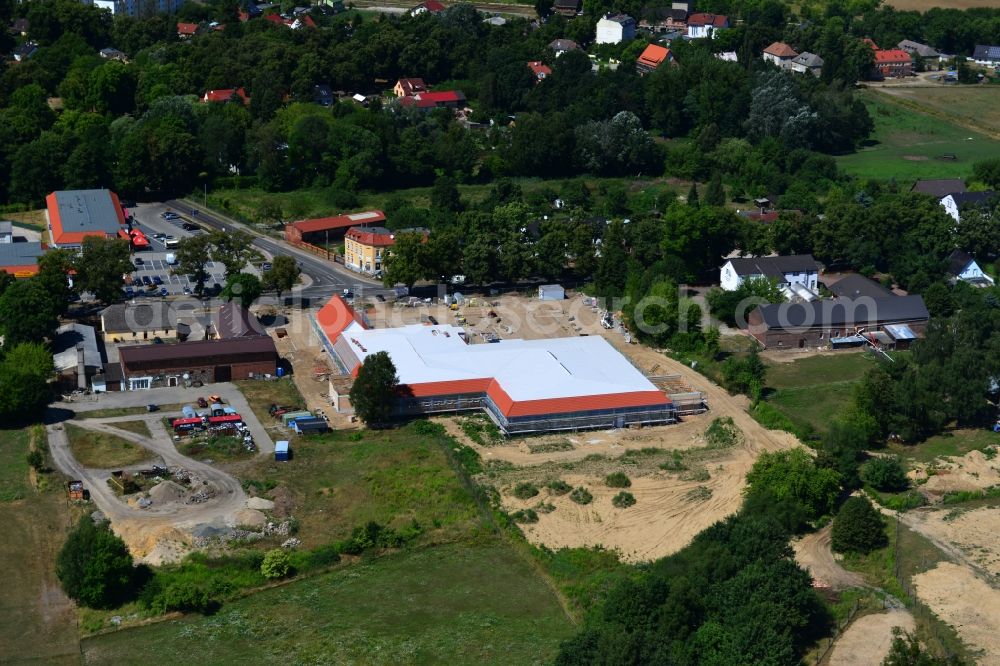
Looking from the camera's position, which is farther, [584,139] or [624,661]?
[584,139]

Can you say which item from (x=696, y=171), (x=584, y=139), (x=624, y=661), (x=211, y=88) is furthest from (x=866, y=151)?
(x=624, y=661)

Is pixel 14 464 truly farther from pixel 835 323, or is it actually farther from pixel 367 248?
pixel 835 323

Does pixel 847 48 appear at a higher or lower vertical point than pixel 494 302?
higher

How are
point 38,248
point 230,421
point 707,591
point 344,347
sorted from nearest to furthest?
point 707,591, point 230,421, point 344,347, point 38,248

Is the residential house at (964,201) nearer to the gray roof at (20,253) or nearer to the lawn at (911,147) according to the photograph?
the lawn at (911,147)

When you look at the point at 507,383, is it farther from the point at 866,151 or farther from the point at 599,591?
→ the point at 866,151

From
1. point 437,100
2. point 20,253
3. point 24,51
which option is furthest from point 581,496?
point 24,51
